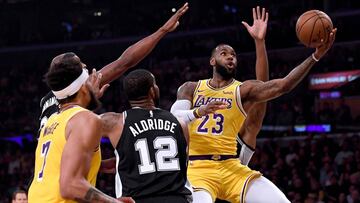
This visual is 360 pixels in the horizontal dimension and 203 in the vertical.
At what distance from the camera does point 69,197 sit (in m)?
4.09

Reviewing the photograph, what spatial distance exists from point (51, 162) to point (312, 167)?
978 centimetres

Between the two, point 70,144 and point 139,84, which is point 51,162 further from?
point 139,84

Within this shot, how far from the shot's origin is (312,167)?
43.9 feet

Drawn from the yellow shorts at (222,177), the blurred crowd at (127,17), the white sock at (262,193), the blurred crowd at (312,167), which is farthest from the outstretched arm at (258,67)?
the blurred crowd at (127,17)

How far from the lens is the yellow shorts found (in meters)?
7.00

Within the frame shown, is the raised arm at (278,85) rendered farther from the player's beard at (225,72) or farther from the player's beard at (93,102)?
the player's beard at (93,102)

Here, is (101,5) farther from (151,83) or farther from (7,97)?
(151,83)

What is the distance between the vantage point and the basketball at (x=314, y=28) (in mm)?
6941

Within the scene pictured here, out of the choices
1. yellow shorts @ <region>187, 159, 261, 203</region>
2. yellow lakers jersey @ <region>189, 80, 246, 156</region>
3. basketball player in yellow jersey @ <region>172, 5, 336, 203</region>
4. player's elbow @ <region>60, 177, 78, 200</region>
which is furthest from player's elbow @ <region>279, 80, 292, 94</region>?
player's elbow @ <region>60, 177, 78, 200</region>

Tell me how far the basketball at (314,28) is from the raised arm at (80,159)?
11.2 feet

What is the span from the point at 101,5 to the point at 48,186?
27.0 meters

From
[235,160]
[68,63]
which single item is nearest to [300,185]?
[235,160]

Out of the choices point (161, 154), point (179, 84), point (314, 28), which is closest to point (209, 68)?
point (179, 84)

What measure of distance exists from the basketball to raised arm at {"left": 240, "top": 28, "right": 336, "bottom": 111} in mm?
91
